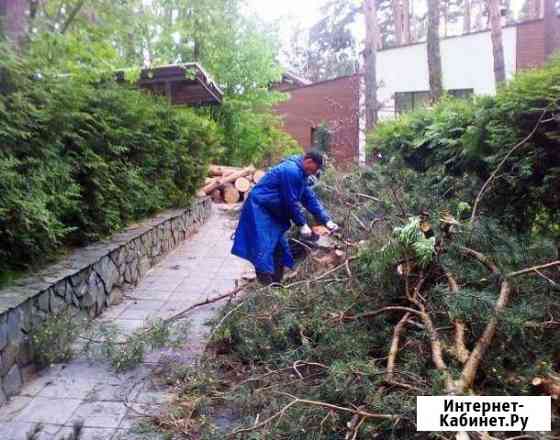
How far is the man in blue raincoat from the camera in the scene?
4992 millimetres

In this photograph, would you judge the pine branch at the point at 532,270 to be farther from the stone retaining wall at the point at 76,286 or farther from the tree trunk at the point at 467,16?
the tree trunk at the point at 467,16

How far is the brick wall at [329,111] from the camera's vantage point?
19328 mm

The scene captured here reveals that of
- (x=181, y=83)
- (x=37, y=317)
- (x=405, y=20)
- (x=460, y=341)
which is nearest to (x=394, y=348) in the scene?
(x=460, y=341)

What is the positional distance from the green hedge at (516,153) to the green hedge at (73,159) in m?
3.69

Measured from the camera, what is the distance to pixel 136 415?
349cm

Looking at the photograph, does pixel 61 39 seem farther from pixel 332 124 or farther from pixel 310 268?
pixel 332 124

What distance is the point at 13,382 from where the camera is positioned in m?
3.80

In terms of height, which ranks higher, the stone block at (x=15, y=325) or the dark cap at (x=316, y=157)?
the dark cap at (x=316, y=157)

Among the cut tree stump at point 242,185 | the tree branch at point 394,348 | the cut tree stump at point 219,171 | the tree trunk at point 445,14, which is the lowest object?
the tree branch at point 394,348

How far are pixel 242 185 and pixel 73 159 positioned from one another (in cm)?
952

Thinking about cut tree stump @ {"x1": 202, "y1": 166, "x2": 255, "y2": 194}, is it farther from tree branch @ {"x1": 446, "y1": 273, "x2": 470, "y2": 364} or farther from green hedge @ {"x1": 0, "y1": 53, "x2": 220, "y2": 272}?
tree branch @ {"x1": 446, "y1": 273, "x2": 470, "y2": 364}

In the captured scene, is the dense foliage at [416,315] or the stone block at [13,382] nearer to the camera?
the dense foliage at [416,315]

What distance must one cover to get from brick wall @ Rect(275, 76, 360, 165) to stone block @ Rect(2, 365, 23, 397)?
46.6 feet

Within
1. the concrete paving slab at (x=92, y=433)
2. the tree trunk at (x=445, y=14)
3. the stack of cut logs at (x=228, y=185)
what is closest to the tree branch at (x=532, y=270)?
the concrete paving slab at (x=92, y=433)
